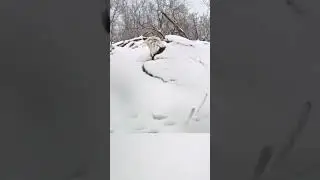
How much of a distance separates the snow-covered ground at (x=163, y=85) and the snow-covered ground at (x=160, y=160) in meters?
1.26

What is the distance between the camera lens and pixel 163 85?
9.90 ft

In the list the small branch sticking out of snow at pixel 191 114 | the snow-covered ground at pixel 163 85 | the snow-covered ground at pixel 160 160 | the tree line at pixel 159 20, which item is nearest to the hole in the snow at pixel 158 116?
the snow-covered ground at pixel 163 85

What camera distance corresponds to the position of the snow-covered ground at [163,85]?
2.76m

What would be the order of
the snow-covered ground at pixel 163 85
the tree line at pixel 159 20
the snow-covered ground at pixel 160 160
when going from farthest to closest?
the tree line at pixel 159 20 < the snow-covered ground at pixel 163 85 < the snow-covered ground at pixel 160 160

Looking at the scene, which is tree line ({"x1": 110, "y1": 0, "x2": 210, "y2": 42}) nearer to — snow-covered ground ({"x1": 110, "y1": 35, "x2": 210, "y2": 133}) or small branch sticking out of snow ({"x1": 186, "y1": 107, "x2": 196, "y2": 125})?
snow-covered ground ({"x1": 110, "y1": 35, "x2": 210, "y2": 133})

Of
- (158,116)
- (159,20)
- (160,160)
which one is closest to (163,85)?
(158,116)

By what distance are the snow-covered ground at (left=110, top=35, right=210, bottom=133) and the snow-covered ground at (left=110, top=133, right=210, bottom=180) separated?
1261mm

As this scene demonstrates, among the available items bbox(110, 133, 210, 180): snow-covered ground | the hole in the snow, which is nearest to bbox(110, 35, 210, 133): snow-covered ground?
the hole in the snow

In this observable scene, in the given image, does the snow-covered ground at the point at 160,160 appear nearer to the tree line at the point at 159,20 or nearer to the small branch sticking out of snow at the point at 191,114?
the small branch sticking out of snow at the point at 191,114
